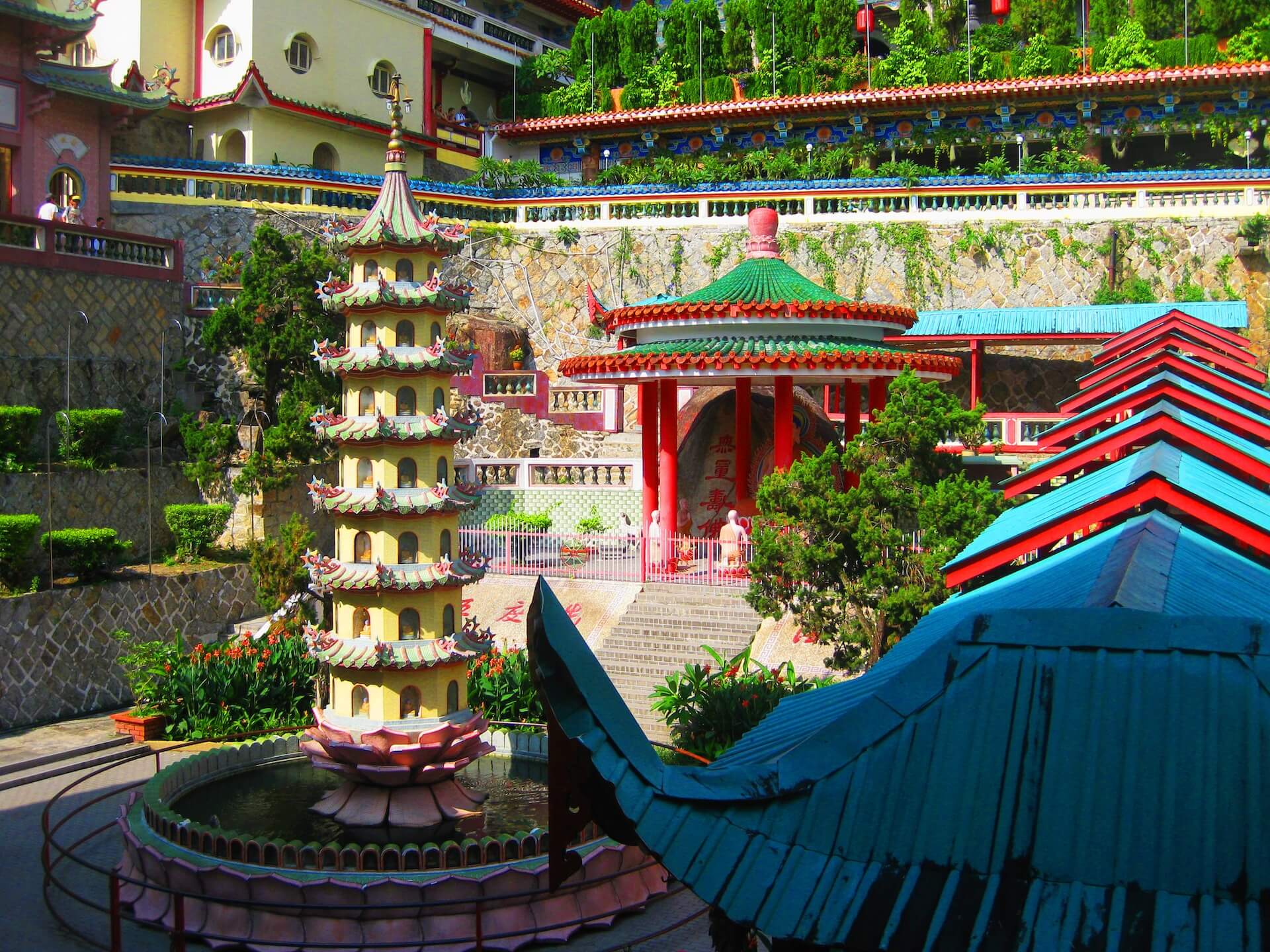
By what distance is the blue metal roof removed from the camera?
19.4 feet

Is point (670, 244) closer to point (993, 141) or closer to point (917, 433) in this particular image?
point (993, 141)

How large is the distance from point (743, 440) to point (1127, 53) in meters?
24.5

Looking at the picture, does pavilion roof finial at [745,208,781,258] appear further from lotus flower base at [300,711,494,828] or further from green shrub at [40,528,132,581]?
lotus flower base at [300,711,494,828]

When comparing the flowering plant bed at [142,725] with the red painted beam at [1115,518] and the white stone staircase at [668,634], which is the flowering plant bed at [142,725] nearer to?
the white stone staircase at [668,634]

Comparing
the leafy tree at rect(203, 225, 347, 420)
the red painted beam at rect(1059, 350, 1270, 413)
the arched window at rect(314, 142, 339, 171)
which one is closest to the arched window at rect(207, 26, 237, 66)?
the arched window at rect(314, 142, 339, 171)

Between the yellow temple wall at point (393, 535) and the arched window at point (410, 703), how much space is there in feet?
4.87

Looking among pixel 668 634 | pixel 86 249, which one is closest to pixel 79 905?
pixel 668 634

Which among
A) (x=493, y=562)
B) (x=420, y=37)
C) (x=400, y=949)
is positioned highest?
(x=420, y=37)

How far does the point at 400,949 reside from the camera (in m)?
12.9

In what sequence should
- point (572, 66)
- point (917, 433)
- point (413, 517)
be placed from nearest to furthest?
point (413, 517) → point (917, 433) → point (572, 66)

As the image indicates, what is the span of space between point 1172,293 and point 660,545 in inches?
639

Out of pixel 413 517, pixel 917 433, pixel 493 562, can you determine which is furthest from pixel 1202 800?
pixel 493 562

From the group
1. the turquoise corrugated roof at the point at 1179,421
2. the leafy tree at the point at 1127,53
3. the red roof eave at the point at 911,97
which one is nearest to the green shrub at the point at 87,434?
the turquoise corrugated roof at the point at 1179,421

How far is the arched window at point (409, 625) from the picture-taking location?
15.7 meters
